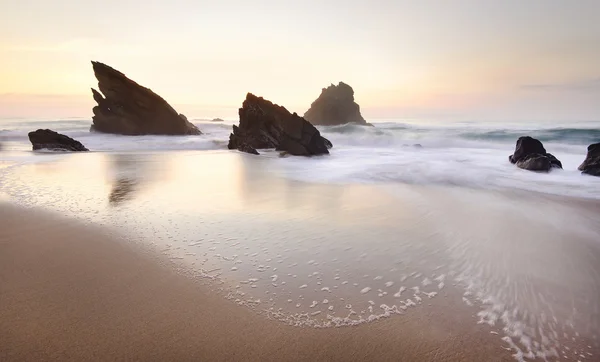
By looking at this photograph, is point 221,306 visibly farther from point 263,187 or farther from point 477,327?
point 263,187

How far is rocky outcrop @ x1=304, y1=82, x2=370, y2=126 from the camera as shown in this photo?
267 ft

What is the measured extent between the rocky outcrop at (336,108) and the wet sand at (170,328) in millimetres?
79810

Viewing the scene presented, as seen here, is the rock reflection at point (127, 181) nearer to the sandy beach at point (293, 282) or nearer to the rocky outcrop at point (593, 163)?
the sandy beach at point (293, 282)

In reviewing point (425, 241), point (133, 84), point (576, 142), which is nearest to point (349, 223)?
point (425, 241)

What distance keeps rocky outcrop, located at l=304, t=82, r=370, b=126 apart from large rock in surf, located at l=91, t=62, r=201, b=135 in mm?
51293

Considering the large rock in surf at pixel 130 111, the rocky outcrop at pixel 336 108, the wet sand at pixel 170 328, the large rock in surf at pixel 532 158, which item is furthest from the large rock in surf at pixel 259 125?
the rocky outcrop at pixel 336 108

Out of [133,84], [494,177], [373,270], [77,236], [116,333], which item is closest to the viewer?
[116,333]

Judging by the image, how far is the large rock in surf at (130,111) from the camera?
33.0m

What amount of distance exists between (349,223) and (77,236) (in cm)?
392

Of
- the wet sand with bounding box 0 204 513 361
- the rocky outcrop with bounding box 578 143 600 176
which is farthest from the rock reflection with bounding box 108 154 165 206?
the rocky outcrop with bounding box 578 143 600 176

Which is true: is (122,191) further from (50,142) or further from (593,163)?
(50,142)

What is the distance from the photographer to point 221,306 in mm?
2891

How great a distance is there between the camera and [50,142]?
757 inches

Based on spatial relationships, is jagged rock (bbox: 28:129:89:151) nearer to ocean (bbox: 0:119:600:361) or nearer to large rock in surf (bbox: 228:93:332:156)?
large rock in surf (bbox: 228:93:332:156)
